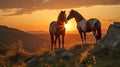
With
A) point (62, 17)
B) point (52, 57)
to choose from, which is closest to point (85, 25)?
point (62, 17)

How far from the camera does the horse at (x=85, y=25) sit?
27000 mm

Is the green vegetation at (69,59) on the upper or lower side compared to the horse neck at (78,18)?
lower

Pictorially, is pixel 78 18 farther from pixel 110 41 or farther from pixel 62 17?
pixel 110 41

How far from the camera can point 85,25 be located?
28359 millimetres

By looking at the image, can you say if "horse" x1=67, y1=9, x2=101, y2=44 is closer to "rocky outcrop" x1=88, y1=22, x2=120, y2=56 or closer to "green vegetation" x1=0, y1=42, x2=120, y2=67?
"green vegetation" x1=0, y1=42, x2=120, y2=67

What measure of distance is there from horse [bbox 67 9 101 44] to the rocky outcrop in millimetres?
6194

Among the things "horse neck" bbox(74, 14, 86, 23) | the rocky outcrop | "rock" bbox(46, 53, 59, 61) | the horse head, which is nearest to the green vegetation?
"rock" bbox(46, 53, 59, 61)

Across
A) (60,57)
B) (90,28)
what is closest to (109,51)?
(60,57)

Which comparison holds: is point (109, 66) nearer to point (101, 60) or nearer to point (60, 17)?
point (101, 60)

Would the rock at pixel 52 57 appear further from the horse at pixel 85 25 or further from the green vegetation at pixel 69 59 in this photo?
the horse at pixel 85 25

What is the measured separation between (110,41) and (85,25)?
885 centimetres

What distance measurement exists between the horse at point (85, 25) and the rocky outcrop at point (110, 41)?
20.3 feet

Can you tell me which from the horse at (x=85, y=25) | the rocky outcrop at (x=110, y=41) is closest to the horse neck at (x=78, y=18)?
the horse at (x=85, y=25)

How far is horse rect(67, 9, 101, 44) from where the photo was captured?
88.6 ft
